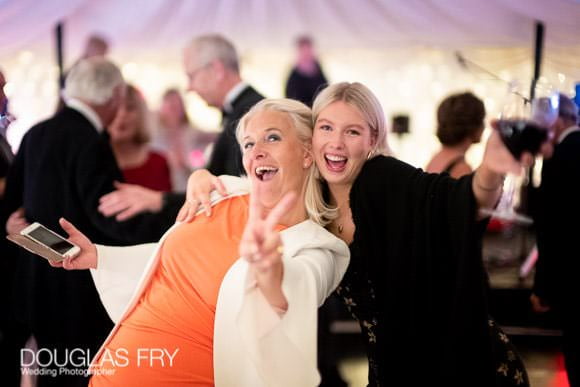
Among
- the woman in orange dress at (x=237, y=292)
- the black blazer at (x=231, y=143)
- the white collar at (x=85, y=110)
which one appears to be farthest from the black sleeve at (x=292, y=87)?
the woman in orange dress at (x=237, y=292)

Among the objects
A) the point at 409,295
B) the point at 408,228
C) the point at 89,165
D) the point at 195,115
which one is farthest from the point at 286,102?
the point at 195,115

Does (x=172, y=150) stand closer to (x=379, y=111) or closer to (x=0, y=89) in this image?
(x=0, y=89)

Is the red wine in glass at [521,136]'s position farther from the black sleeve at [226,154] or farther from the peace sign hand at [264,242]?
the black sleeve at [226,154]

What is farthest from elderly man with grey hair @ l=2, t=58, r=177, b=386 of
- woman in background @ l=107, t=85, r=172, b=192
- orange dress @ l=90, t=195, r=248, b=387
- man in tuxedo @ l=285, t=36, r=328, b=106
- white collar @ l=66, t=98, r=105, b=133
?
man in tuxedo @ l=285, t=36, r=328, b=106

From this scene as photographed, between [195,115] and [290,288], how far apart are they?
25.2 ft

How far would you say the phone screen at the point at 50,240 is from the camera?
218 centimetres

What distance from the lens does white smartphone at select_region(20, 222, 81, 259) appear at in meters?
2.17

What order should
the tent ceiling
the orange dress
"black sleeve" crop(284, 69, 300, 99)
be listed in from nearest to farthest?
the orange dress
the tent ceiling
"black sleeve" crop(284, 69, 300, 99)

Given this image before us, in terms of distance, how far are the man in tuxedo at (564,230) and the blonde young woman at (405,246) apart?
2.01ft

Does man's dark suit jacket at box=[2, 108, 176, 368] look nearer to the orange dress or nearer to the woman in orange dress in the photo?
the woman in orange dress

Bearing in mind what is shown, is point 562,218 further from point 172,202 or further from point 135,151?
point 135,151

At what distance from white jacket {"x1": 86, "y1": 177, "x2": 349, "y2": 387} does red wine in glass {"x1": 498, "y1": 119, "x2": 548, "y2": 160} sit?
558 millimetres

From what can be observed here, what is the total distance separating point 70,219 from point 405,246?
140cm

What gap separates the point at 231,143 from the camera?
281cm
